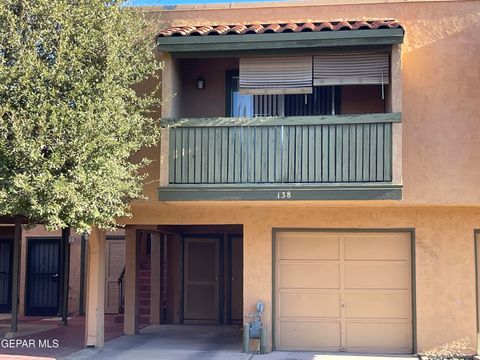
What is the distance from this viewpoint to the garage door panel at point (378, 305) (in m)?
13.5

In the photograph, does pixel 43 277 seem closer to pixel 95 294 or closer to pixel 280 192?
pixel 95 294

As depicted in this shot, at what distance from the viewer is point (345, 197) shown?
1217 centimetres

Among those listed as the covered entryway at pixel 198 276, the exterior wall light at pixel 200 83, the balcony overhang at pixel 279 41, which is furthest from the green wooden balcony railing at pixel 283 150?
the covered entryway at pixel 198 276

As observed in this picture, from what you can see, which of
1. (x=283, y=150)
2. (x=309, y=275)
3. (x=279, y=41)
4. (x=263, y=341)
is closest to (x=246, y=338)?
(x=263, y=341)

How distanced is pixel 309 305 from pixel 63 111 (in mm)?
6366

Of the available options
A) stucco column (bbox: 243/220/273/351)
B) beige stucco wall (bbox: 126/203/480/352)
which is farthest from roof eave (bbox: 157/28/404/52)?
stucco column (bbox: 243/220/273/351)

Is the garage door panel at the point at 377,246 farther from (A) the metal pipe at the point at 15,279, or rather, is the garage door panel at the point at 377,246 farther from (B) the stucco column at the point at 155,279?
(A) the metal pipe at the point at 15,279

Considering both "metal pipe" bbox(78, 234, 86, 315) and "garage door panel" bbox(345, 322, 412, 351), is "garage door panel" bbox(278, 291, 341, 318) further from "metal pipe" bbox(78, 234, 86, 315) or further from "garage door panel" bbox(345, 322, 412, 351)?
"metal pipe" bbox(78, 234, 86, 315)

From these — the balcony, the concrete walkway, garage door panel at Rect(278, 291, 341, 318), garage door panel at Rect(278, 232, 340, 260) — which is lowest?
the concrete walkway

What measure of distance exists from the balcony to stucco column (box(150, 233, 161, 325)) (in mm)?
5810

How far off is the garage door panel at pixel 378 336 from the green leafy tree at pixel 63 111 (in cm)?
539

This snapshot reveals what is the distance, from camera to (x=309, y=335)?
44.9ft

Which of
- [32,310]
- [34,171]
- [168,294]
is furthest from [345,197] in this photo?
[32,310]

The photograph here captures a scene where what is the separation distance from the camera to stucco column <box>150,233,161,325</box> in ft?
59.4
